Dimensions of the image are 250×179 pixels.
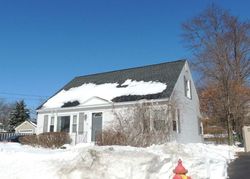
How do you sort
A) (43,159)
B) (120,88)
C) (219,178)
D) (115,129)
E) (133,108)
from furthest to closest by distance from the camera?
1. (120,88)
2. (133,108)
3. (115,129)
4. (219,178)
5. (43,159)

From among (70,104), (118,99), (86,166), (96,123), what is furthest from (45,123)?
(86,166)

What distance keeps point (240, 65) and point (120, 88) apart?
1886 centimetres

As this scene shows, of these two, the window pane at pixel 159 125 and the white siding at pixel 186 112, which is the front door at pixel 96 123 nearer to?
the white siding at pixel 186 112

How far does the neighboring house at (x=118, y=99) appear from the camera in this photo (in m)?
19.3

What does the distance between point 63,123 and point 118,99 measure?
5.16 metres

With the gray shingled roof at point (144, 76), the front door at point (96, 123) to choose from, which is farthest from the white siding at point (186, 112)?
the front door at point (96, 123)

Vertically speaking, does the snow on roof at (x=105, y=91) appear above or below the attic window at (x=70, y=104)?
above

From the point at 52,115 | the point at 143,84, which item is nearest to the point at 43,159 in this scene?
the point at 143,84

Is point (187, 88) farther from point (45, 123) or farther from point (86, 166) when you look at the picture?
point (86, 166)

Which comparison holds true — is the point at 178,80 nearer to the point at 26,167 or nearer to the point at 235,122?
the point at 235,122

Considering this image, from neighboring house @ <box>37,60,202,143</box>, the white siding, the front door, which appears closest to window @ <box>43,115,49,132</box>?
neighboring house @ <box>37,60,202,143</box>

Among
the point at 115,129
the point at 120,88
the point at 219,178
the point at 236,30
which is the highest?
the point at 236,30

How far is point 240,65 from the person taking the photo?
111 ft

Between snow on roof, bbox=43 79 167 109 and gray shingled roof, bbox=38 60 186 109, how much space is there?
0.48 metres
